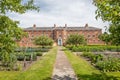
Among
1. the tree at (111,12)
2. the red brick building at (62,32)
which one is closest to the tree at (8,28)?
the tree at (111,12)

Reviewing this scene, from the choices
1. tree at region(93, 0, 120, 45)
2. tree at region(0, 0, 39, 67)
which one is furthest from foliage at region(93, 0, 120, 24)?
tree at region(0, 0, 39, 67)

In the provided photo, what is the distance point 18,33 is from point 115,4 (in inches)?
206

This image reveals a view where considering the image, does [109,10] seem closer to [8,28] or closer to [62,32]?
[8,28]

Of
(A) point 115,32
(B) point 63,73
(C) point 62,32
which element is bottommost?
(B) point 63,73

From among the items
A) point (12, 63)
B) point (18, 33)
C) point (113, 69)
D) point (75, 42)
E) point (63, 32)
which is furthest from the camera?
point (63, 32)

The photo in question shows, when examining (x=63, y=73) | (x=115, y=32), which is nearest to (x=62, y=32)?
(x=63, y=73)

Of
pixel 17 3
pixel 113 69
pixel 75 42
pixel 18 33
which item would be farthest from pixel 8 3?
pixel 75 42

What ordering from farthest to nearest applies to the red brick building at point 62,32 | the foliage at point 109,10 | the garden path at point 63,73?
the red brick building at point 62,32
the garden path at point 63,73
the foliage at point 109,10

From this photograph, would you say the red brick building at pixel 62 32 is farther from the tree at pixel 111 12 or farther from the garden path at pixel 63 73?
the tree at pixel 111 12

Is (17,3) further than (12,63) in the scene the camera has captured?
No

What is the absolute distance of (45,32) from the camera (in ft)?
336

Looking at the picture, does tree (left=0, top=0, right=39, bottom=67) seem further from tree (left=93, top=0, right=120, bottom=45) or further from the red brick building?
the red brick building

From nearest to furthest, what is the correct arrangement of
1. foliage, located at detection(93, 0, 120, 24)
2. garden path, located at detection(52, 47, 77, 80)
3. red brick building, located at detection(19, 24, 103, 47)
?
foliage, located at detection(93, 0, 120, 24) → garden path, located at detection(52, 47, 77, 80) → red brick building, located at detection(19, 24, 103, 47)

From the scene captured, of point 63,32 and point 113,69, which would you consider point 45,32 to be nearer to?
point 63,32
